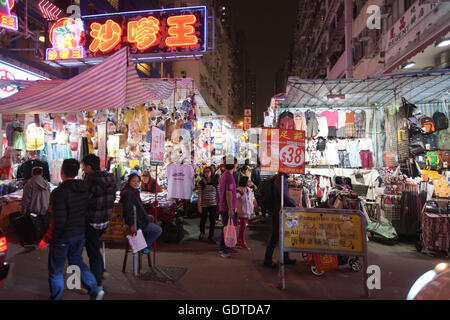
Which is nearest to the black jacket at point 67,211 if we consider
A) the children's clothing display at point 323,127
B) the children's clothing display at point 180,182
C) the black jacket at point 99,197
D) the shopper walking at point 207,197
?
the black jacket at point 99,197

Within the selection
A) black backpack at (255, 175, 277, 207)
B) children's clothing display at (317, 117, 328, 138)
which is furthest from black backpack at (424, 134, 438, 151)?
black backpack at (255, 175, 277, 207)

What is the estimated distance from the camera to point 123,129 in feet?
22.8

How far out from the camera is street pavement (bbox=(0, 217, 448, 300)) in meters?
4.02

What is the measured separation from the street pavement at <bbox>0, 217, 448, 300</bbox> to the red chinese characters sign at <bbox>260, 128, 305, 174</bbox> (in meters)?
2.00

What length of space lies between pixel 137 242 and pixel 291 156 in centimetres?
314

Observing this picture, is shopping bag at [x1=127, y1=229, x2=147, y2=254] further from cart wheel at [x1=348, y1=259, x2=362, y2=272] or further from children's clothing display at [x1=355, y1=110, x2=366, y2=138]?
children's clothing display at [x1=355, y1=110, x2=366, y2=138]

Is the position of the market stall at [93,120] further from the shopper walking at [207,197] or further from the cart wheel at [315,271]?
the cart wheel at [315,271]

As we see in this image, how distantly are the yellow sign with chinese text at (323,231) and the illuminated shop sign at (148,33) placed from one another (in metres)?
5.93

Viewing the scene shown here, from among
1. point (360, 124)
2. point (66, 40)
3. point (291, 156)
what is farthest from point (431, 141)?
point (66, 40)

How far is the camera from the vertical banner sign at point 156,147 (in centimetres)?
505

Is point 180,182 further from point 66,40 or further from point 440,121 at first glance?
point 440,121

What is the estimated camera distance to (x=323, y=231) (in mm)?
4289

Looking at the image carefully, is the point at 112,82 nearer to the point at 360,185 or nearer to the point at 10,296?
the point at 10,296

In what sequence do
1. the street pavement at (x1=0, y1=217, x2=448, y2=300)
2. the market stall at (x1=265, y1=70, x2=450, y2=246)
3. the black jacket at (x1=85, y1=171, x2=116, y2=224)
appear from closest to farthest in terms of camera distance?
1. the black jacket at (x1=85, y1=171, x2=116, y2=224)
2. the street pavement at (x1=0, y1=217, x2=448, y2=300)
3. the market stall at (x1=265, y1=70, x2=450, y2=246)
